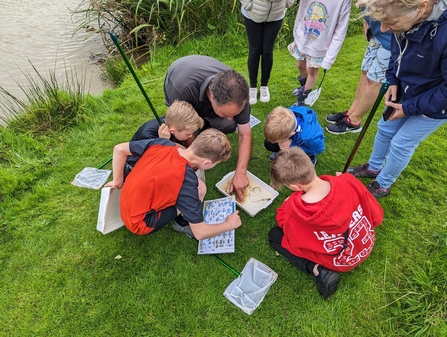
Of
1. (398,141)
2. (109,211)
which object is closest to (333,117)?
(398,141)

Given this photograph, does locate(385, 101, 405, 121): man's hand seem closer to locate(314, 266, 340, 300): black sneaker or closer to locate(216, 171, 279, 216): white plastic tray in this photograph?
locate(216, 171, 279, 216): white plastic tray

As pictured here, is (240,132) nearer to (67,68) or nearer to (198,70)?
(198,70)

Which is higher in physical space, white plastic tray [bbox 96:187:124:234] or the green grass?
white plastic tray [bbox 96:187:124:234]

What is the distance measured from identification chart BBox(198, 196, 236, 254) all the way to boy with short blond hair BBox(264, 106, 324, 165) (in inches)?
27.9

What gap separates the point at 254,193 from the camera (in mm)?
2965

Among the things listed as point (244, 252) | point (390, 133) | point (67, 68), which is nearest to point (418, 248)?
point (390, 133)

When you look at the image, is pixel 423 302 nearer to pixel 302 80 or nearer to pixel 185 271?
pixel 185 271

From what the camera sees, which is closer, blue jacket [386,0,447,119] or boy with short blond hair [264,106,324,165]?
blue jacket [386,0,447,119]

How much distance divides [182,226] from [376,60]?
2.48 metres

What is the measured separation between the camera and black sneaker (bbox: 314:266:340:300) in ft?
7.20

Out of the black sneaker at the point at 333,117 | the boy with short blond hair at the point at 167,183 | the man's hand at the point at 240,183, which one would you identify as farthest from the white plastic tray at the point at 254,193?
the black sneaker at the point at 333,117

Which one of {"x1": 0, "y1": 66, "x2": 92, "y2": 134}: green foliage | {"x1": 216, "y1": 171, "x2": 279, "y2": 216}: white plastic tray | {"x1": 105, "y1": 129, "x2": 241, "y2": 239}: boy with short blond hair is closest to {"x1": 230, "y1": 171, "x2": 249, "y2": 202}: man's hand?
{"x1": 216, "y1": 171, "x2": 279, "y2": 216}: white plastic tray

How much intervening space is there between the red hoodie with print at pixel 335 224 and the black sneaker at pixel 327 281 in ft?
0.14

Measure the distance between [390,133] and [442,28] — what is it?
102 cm
